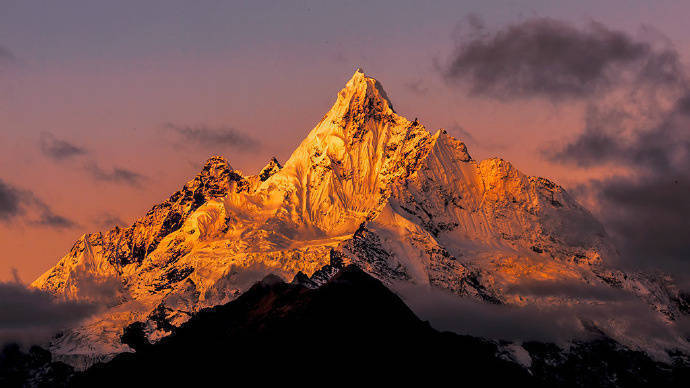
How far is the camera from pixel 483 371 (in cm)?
13950

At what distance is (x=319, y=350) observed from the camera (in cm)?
13362

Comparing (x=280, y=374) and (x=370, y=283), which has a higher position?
(x=370, y=283)

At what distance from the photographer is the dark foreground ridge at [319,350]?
132m

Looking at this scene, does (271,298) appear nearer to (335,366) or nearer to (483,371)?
(335,366)

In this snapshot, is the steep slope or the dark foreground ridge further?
the steep slope

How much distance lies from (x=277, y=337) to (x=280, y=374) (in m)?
6.35

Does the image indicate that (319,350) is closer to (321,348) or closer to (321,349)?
(321,349)

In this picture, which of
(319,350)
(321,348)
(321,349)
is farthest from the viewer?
(321,348)

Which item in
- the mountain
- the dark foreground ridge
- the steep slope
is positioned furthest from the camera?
the steep slope

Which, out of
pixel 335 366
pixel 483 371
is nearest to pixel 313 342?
pixel 335 366

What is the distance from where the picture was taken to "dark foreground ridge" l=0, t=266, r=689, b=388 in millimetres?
132250

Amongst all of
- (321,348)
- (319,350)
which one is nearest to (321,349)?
(321,348)

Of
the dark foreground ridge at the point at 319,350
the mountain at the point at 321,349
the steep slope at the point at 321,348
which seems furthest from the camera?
the steep slope at the point at 321,348

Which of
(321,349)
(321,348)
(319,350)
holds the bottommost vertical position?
(319,350)
